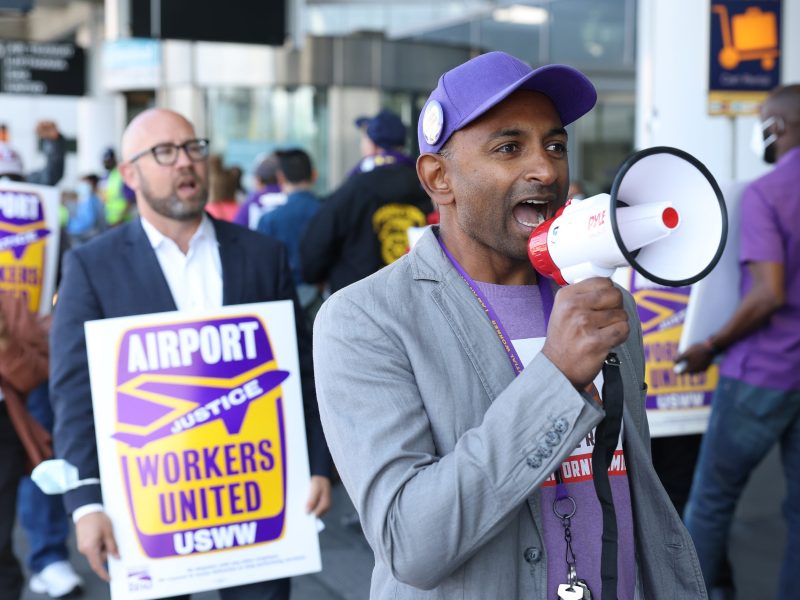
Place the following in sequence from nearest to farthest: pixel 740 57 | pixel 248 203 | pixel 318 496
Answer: pixel 318 496
pixel 740 57
pixel 248 203

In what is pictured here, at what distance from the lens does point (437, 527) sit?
1.55 meters

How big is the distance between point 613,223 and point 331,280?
4.26 meters

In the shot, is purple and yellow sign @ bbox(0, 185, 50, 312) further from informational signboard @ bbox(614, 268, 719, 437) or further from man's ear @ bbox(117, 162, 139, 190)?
informational signboard @ bbox(614, 268, 719, 437)

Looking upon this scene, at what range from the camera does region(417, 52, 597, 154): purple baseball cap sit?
180cm

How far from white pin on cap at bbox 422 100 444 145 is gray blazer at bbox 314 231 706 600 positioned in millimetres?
211

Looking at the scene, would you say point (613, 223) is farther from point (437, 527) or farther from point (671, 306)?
point (671, 306)

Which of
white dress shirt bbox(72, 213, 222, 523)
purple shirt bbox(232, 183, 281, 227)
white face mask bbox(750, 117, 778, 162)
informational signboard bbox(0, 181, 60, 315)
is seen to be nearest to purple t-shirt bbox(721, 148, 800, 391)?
white face mask bbox(750, 117, 778, 162)

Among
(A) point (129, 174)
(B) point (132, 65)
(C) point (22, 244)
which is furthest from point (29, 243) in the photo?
(B) point (132, 65)

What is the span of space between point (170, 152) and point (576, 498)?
218 centimetres

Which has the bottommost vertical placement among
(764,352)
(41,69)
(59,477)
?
(59,477)

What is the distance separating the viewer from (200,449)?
119 inches

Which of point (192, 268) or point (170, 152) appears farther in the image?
point (170, 152)

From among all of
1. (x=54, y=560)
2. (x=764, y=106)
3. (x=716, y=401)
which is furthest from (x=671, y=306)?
(x=54, y=560)

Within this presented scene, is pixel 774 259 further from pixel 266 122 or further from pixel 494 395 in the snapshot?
pixel 266 122
